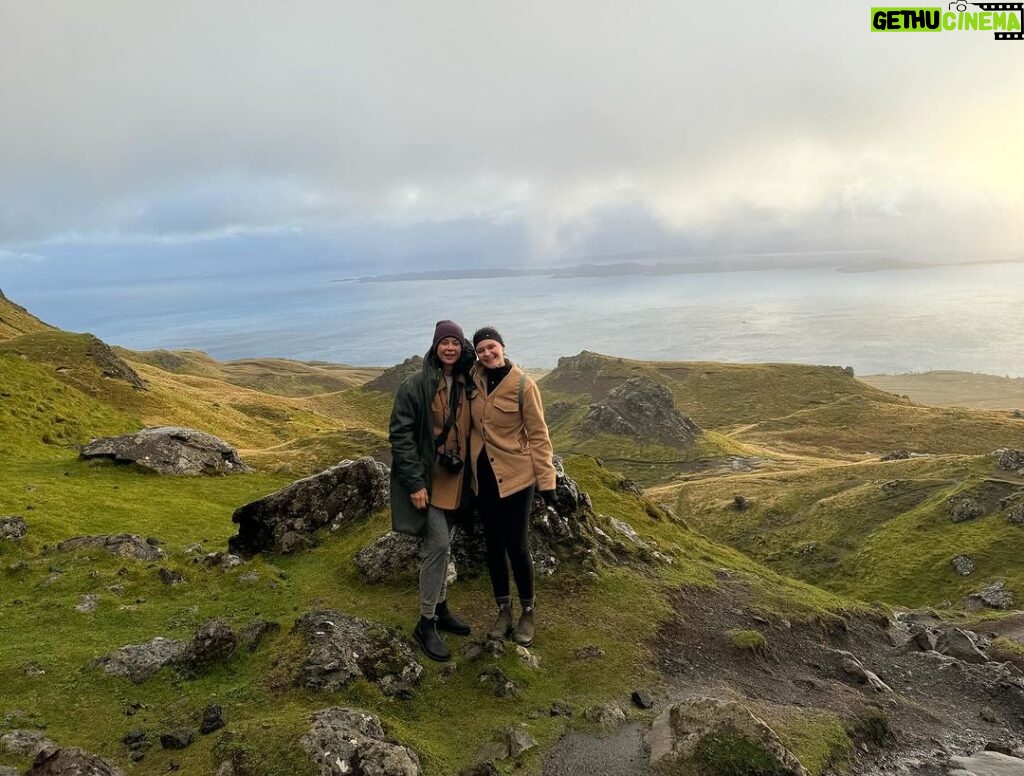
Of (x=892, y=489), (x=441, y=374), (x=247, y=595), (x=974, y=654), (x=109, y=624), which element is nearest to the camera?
(x=441, y=374)

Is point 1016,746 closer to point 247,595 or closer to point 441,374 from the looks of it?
point 441,374

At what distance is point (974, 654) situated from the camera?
15898 mm

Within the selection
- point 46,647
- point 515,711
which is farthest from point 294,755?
point 46,647

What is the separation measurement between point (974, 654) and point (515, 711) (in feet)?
43.7

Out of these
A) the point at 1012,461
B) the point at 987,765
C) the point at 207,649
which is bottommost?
the point at 1012,461

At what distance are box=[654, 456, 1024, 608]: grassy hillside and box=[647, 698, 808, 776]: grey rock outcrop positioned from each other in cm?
3649

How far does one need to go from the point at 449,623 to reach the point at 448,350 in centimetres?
551

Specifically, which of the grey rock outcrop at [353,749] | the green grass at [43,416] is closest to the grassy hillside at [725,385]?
the green grass at [43,416]

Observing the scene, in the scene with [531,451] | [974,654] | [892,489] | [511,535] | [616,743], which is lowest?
[892,489]

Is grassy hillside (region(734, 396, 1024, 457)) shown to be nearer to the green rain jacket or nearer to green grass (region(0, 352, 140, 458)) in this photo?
green grass (region(0, 352, 140, 458))

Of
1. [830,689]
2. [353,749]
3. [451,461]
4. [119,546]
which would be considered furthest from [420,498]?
[119,546]

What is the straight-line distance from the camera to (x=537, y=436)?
11.1m

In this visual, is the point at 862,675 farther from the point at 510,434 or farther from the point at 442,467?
the point at 442,467

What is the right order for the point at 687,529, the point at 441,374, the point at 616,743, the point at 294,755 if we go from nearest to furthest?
the point at 294,755, the point at 616,743, the point at 441,374, the point at 687,529
